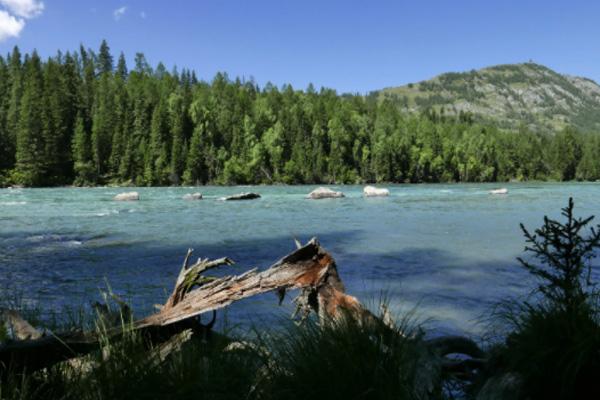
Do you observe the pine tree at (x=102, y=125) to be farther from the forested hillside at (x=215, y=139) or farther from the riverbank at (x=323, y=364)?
the riverbank at (x=323, y=364)

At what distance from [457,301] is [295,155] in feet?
313

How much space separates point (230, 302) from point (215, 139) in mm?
101339

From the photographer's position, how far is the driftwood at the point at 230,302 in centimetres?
322

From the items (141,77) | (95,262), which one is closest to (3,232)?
(95,262)

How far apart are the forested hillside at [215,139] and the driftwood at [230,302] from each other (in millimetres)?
79678

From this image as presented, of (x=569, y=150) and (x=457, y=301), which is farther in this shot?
(x=569, y=150)

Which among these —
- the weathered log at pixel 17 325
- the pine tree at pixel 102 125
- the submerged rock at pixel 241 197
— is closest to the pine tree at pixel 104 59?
the pine tree at pixel 102 125

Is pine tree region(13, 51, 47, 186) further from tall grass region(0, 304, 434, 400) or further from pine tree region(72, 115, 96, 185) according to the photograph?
tall grass region(0, 304, 434, 400)

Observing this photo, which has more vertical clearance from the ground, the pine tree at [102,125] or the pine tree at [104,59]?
the pine tree at [104,59]

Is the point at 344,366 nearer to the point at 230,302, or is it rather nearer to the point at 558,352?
the point at 558,352

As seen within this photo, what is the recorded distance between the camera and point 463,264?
11633 mm

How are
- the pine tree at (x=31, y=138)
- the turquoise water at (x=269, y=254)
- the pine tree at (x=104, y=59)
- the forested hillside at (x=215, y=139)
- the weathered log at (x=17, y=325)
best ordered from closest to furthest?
the weathered log at (x=17, y=325) → the turquoise water at (x=269, y=254) → the pine tree at (x=31, y=138) → the forested hillside at (x=215, y=139) → the pine tree at (x=104, y=59)

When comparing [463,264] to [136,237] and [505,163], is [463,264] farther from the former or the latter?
[505,163]

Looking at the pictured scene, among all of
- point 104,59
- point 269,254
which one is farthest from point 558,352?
point 104,59
